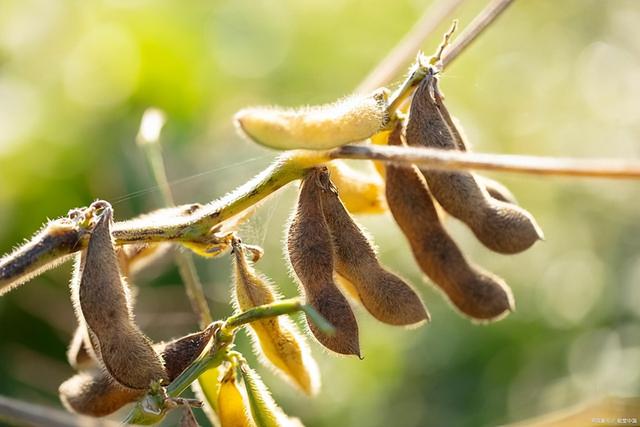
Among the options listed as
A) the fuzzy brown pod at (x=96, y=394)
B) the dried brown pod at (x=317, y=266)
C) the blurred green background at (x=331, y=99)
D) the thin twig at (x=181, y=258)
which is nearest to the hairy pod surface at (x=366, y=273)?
the dried brown pod at (x=317, y=266)

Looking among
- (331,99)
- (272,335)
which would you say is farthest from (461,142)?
(331,99)

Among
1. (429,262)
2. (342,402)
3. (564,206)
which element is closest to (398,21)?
(564,206)

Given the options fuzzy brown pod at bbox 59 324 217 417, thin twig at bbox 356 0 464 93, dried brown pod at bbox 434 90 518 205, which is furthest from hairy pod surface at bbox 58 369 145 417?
thin twig at bbox 356 0 464 93

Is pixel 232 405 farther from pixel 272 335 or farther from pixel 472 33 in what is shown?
pixel 472 33

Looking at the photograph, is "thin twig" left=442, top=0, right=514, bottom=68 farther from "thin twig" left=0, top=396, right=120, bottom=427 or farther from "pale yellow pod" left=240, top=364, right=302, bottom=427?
"thin twig" left=0, top=396, right=120, bottom=427

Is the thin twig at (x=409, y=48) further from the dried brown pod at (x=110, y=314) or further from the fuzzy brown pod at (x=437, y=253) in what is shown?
the dried brown pod at (x=110, y=314)

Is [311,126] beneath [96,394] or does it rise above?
above
